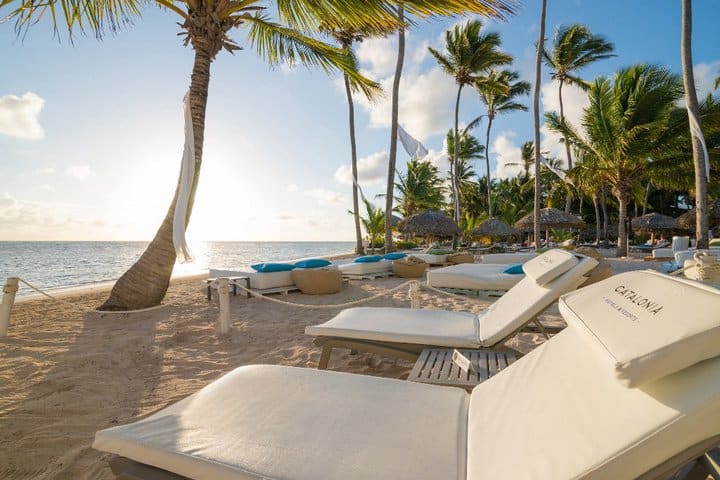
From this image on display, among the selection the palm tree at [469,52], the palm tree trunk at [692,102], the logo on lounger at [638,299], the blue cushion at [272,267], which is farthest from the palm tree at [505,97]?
the logo on lounger at [638,299]

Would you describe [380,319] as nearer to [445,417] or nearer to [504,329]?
[504,329]

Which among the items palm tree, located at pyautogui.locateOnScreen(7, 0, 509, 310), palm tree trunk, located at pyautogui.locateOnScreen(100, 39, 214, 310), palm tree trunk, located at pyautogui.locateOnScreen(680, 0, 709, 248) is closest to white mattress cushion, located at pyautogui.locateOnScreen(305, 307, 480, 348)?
palm tree, located at pyautogui.locateOnScreen(7, 0, 509, 310)

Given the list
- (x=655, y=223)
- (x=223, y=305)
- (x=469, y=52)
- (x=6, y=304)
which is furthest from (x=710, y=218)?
(x=6, y=304)

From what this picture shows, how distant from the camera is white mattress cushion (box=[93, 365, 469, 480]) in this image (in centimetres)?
99

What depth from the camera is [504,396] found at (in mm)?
1300

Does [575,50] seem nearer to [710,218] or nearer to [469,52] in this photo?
[469,52]

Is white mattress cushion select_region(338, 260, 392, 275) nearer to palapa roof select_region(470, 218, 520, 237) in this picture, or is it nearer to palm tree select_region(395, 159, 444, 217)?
palapa roof select_region(470, 218, 520, 237)

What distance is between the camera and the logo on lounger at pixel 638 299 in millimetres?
940

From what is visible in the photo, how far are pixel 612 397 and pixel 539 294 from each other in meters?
1.45

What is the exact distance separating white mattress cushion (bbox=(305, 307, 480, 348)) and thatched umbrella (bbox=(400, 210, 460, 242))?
512 inches

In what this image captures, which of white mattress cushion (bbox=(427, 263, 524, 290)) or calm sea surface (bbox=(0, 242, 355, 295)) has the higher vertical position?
white mattress cushion (bbox=(427, 263, 524, 290))

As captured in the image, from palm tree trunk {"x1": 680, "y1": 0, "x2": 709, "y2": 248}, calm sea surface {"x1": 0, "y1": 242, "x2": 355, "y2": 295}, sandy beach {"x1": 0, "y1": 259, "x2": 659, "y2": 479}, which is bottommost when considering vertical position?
calm sea surface {"x1": 0, "y1": 242, "x2": 355, "y2": 295}

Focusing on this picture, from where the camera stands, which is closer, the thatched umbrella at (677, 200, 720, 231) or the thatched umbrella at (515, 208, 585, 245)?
the thatched umbrella at (677, 200, 720, 231)

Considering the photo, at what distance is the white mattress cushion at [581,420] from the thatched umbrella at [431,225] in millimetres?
14491
